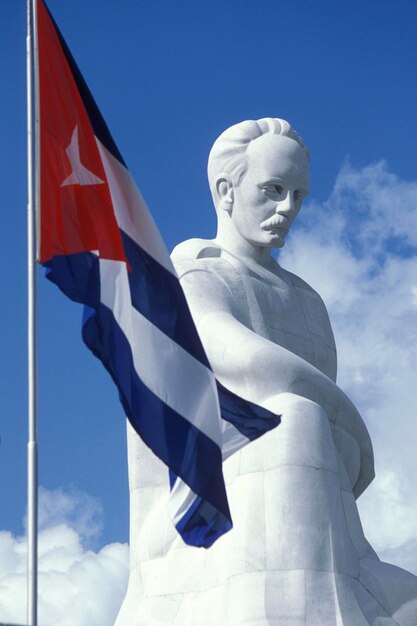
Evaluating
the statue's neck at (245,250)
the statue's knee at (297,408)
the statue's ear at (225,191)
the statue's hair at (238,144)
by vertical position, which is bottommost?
the statue's knee at (297,408)

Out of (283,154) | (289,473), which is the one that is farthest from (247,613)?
(283,154)

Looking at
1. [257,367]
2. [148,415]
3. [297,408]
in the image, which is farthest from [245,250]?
[148,415]

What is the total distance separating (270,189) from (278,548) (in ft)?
13.7

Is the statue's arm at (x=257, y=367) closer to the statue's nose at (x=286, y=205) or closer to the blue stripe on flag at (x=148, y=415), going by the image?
the statue's nose at (x=286, y=205)

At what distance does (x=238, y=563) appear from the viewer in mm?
14992

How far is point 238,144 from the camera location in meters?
17.6

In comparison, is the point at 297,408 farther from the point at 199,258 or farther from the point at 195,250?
the point at 195,250

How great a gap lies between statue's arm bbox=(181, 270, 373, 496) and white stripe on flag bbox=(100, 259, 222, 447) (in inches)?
113

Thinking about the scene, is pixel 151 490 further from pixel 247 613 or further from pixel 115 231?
pixel 115 231

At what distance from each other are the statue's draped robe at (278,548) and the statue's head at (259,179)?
1.10m

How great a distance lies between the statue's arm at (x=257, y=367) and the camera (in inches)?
622

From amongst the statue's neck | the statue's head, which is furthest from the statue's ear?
the statue's neck

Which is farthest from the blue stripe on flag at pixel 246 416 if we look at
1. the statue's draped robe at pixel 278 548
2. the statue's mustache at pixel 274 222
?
the statue's mustache at pixel 274 222

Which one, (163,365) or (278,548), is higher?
(163,365)
